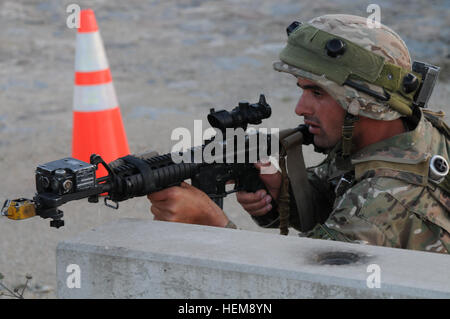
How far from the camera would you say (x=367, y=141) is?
320 cm

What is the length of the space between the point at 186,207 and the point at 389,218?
731 mm

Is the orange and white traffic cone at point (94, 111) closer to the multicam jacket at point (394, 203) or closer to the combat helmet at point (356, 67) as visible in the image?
the combat helmet at point (356, 67)

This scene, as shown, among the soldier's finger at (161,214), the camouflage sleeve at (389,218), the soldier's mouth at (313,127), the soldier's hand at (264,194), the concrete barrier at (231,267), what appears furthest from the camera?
the soldier's hand at (264,194)

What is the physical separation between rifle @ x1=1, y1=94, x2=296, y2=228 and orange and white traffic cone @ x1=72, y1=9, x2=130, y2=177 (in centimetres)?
216

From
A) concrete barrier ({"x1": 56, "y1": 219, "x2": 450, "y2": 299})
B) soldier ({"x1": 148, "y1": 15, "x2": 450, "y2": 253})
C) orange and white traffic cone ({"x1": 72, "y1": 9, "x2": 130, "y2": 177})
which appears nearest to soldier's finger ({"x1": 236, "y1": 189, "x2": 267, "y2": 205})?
soldier ({"x1": 148, "y1": 15, "x2": 450, "y2": 253})

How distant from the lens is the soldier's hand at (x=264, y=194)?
347 centimetres

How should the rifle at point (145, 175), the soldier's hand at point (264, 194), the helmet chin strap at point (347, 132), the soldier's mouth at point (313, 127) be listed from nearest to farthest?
the rifle at point (145, 175)
the helmet chin strap at point (347, 132)
the soldier's mouth at point (313, 127)
the soldier's hand at point (264, 194)

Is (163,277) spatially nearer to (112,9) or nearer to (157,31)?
(157,31)

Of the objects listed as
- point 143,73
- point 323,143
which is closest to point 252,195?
point 323,143

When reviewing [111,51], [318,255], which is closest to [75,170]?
[318,255]

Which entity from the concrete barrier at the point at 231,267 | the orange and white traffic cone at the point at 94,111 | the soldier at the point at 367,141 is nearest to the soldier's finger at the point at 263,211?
the soldier at the point at 367,141

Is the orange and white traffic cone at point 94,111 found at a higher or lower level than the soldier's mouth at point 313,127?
lower

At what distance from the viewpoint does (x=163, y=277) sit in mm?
2385

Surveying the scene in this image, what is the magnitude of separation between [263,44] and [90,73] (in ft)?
13.8
